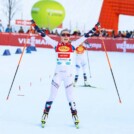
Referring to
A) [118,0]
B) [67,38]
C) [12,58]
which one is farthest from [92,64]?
[67,38]

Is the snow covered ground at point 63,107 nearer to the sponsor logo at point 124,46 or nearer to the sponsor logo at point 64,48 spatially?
the sponsor logo at point 64,48

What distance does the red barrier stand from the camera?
131 ft

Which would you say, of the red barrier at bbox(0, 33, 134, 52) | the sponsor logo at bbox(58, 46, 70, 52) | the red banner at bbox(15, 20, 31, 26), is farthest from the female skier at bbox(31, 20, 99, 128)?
the red banner at bbox(15, 20, 31, 26)

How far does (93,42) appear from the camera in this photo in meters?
40.5

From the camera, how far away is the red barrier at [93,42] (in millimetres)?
39812

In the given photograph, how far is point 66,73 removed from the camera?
10234 mm

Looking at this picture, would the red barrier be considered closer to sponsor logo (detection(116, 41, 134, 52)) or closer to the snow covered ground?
sponsor logo (detection(116, 41, 134, 52))

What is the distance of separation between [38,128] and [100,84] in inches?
373

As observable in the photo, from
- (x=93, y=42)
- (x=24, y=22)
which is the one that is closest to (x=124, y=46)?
(x=93, y=42)

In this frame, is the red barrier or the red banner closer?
the red barrier

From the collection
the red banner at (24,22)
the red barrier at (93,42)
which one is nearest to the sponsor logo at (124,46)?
the red barrier at (93,42)

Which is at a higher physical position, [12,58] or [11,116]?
[11,116]

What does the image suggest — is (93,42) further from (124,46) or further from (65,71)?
(65,71)

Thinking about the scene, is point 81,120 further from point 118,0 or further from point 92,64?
point 118,0
